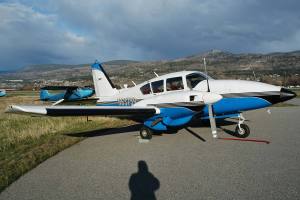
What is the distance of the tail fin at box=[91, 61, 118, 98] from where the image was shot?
1552 centimetres

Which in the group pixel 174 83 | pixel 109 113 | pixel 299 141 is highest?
pixel 174 83

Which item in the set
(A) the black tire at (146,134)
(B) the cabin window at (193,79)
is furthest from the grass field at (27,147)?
(B) the cabin window at (193,79)

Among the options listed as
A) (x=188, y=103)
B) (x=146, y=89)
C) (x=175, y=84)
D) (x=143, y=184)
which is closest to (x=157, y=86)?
(x=146, y=89)

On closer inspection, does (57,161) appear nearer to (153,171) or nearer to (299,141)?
(153,171)

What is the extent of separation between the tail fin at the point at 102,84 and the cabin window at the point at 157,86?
389 cm

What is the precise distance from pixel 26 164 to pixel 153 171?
3.81m

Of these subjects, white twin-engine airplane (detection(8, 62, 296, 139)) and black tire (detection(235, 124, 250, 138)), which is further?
black tire (detection(235, 124, 250, 138))

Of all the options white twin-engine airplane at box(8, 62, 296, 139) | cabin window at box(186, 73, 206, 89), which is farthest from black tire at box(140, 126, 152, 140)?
cabin window at box(186, 73, 206, 89)

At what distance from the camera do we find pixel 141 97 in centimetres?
1241

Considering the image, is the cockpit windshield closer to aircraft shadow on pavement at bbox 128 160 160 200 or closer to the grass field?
aircraft shadow on pavement at bbox 128 160 160 200

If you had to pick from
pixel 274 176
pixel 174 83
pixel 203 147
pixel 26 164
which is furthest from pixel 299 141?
pixel 26 164

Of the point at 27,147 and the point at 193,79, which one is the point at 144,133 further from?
the point at 27,147

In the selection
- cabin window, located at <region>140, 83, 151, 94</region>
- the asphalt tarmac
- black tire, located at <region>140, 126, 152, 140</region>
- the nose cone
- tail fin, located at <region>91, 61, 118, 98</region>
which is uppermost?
tail fin, located at <region>91, 61, 118, 98</region>

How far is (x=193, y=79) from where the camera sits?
11.1m
